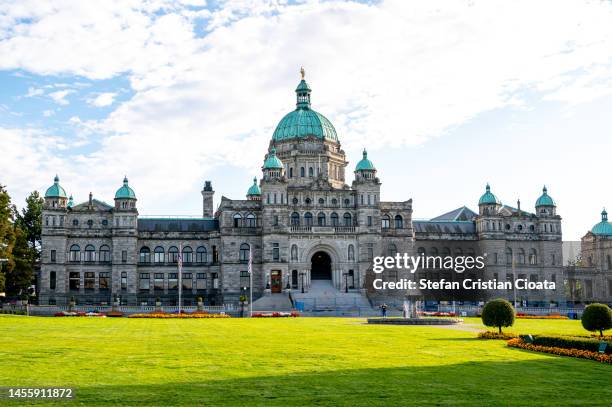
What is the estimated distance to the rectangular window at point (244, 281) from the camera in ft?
340

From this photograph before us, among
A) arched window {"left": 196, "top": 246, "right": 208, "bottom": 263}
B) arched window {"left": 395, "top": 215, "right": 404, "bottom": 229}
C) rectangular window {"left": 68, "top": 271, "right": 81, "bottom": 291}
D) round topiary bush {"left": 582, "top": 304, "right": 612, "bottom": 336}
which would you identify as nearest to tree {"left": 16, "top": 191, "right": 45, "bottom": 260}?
rectangular window {"left": 68, "top": 271, "right": 81, "bottom": 291}

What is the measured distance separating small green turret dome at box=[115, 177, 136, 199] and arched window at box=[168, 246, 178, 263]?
918 cm

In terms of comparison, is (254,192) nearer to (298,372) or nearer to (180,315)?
(180,315)

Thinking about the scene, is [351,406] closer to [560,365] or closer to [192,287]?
[560,365]

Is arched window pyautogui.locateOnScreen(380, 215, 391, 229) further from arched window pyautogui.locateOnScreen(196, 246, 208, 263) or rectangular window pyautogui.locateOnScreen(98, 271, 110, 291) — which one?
rectangular window pyautogui.locateOnScreen(98, 271, 110, 291)

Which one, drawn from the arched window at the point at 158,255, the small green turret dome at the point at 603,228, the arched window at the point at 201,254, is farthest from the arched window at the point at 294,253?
the small green turret dome at the point at 603,228

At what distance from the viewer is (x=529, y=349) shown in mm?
36531

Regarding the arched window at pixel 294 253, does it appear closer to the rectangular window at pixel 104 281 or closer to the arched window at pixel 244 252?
the arched window at pixel 244 252

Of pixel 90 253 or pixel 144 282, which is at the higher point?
pixel 90 253

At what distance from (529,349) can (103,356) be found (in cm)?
1981

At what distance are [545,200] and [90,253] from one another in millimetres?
68668

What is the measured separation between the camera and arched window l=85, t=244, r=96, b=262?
105 metres

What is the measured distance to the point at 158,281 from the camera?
107375 millimetres

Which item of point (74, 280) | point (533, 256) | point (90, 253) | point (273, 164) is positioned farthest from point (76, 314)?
point (533, 256)
